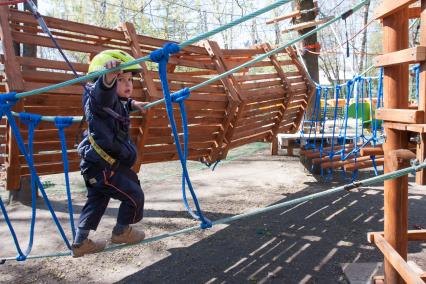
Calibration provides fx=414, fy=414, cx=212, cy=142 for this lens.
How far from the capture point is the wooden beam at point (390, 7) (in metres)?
2.63

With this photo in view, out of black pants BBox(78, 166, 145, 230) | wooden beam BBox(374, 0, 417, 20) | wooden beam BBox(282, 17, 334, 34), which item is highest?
wooden beam BBox(282, 17, 334, 34)

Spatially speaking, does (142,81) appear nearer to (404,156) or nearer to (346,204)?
(404,156)

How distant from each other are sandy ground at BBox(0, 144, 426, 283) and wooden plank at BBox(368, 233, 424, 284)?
0.82m

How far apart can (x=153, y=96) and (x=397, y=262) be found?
2642 mm

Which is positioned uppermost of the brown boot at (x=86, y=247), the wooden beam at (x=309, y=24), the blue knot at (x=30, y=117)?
the wooden beam at (x=309, y=24)

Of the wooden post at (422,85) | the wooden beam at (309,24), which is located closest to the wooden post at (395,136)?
the wooden post at (422,85)

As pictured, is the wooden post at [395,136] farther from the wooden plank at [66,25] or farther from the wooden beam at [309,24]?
the wooden beam at [309,24]

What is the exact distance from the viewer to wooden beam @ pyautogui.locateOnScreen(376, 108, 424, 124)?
99.5 inches

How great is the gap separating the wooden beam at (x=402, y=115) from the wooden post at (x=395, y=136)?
0.21ft

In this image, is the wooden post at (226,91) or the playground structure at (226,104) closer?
the playground structure at (226,104)

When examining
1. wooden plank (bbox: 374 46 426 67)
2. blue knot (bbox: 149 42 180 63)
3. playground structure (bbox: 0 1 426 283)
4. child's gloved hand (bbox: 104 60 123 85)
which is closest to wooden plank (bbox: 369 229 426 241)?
playground structure (bbox: 0 1 426 283)

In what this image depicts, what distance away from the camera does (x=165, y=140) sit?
470 centimetres

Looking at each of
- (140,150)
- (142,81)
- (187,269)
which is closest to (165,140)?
(140,150)

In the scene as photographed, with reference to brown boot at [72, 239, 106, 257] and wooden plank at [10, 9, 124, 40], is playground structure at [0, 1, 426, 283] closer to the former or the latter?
wooden plank at [10, 9, 124, 40]
